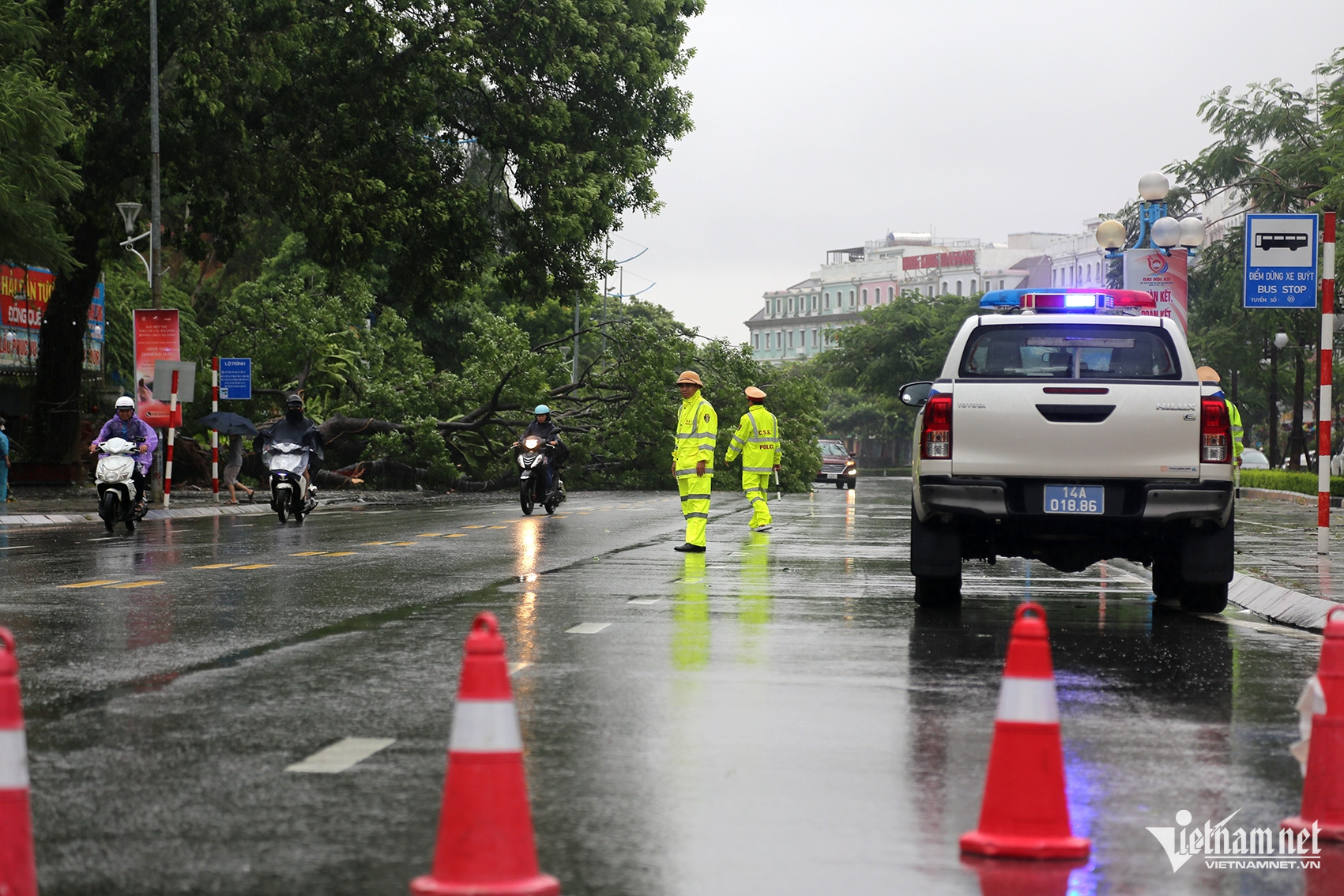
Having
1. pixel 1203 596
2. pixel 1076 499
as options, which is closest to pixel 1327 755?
pixel 1076 499

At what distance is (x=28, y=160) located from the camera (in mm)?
22500

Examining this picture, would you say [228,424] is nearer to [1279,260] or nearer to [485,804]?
[1279,260]

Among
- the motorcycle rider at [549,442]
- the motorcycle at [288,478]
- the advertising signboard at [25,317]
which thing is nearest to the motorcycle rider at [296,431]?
the motorcycle at [288,478]

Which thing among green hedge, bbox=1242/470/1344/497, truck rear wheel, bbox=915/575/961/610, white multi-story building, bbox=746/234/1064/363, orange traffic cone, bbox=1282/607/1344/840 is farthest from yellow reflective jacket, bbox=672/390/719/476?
white multi-story building, bbox=746/234/1064/363

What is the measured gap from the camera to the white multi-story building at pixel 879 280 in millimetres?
162625

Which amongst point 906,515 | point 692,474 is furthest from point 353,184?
point 692,474

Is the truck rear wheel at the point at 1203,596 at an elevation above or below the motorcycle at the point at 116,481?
below

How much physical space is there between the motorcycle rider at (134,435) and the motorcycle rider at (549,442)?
6119 millimetres

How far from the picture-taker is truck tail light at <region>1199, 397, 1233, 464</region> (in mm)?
10852

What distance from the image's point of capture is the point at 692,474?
1844 centimetres

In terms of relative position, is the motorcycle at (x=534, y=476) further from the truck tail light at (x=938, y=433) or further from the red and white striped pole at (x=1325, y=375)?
the truck tail light at (x=938, y=433)

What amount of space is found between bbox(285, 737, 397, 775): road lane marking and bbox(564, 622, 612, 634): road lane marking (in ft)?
12.1

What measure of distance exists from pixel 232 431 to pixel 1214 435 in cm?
2245

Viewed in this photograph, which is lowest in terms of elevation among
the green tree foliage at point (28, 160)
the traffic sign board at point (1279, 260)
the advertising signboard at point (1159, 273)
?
the traffic sign board at point (1279, 260)
